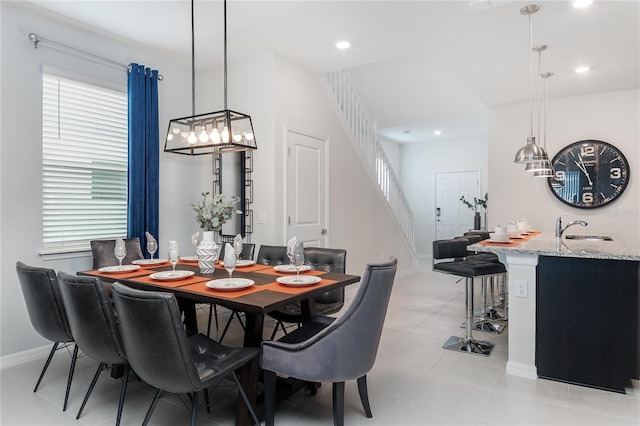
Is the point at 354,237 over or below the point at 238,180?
below

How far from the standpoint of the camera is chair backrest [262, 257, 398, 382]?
6.67ft

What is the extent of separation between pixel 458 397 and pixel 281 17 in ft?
11.1

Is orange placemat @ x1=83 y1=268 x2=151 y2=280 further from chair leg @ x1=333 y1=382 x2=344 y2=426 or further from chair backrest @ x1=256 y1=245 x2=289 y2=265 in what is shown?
chair leg @ x1=333 y1=382 x2=344 y2=426

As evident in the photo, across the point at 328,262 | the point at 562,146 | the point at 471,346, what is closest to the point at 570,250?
the point at 471,346

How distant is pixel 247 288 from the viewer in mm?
2443

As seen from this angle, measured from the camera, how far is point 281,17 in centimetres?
354

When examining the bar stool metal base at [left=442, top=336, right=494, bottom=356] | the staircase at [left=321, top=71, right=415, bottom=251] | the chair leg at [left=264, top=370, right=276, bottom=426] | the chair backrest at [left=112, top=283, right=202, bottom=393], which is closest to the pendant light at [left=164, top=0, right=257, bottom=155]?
the chair backrest at [left=112, top=283, right=202, bottom=393]

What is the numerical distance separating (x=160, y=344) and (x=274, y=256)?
190cm

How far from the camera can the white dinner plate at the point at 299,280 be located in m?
2.50

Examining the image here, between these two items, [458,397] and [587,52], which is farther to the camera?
[587,52]

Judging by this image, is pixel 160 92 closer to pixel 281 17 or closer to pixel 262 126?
pixel 262 126

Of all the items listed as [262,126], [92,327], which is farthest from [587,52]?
[92,327]

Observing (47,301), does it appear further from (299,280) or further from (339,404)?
(339,404)

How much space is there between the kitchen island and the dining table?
1.40m
